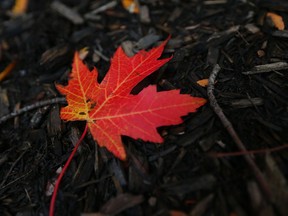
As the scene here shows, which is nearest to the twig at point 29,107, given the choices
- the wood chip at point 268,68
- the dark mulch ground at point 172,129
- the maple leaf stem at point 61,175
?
the dark mulch ground at point 172,129

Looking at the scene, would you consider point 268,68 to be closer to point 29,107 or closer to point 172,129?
point 172,129

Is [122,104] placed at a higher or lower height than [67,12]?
lower

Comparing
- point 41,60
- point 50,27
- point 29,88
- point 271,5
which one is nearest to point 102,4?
point 50,27

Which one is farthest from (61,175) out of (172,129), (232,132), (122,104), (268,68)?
(268,68)

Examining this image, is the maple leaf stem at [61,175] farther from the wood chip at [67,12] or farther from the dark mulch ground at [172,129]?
the wood chip at [67,12]

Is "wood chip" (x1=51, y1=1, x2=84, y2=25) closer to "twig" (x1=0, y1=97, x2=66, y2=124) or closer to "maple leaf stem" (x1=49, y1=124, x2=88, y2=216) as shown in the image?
"twig" (x1=0, y1=97, x2=66, y2=124)
